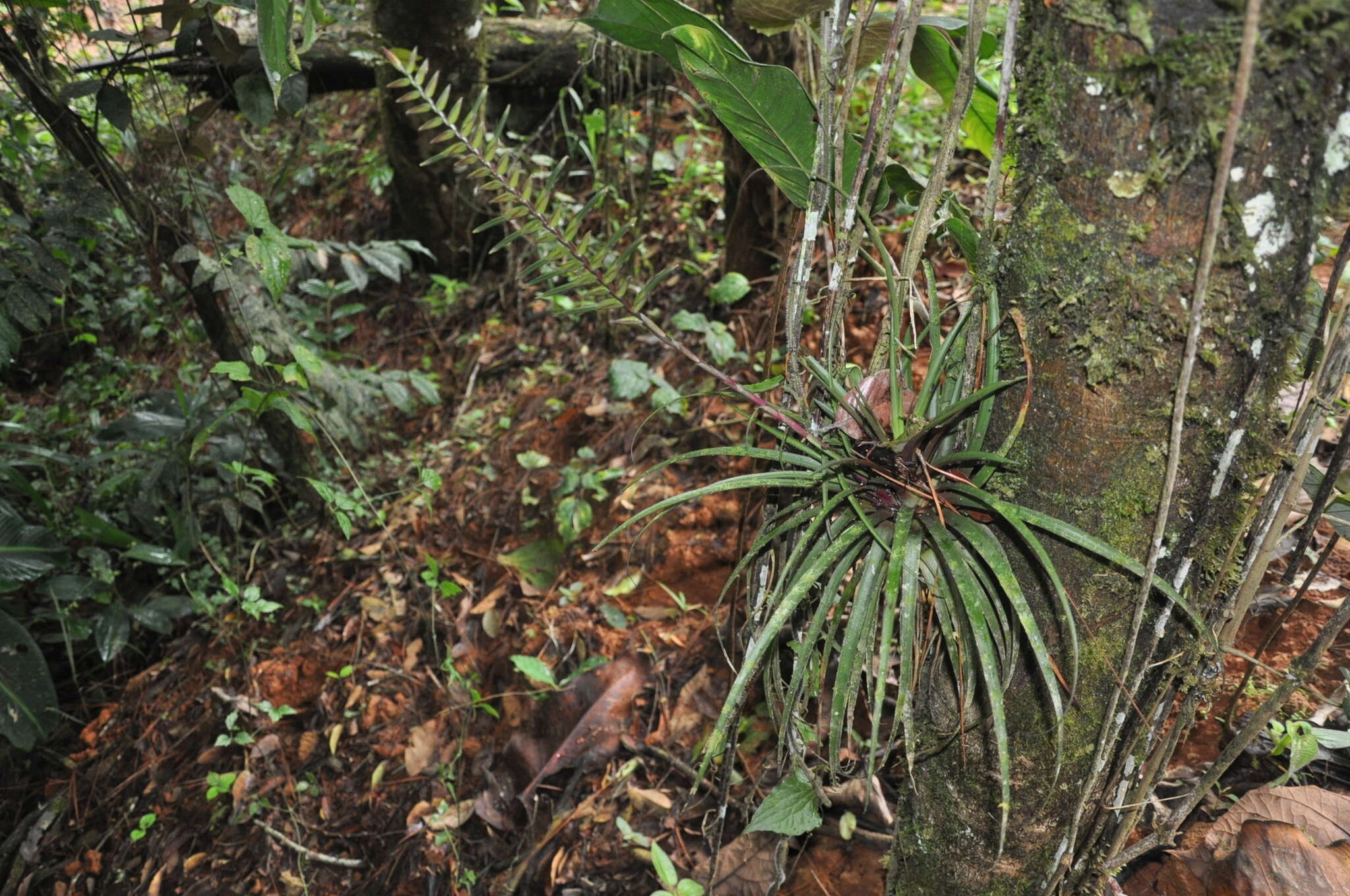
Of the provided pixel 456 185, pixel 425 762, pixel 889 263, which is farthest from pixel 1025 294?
pixel 456 185

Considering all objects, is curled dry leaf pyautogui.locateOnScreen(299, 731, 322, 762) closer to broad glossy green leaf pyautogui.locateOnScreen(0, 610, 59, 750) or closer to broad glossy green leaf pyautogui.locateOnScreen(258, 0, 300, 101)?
broad glossy green leaf pyautogui.locateOnScreen(0, 610, 59, 750)

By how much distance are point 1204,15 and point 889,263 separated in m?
0.40

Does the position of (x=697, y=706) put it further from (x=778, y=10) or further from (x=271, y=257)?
(x=271, y=257)

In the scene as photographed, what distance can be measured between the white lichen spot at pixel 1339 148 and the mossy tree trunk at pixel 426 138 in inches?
103

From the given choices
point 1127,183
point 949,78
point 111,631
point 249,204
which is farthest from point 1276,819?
point 111,631

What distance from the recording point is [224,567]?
2.85 meters

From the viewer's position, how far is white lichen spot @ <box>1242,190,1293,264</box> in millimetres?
771

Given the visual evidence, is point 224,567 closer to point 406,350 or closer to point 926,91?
point 406,350

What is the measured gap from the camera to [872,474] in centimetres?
101

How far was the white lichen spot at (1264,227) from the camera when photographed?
2.53 feet

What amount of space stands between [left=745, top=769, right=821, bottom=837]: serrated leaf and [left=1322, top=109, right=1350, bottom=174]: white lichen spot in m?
1.03

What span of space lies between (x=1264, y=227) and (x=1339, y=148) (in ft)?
0.30

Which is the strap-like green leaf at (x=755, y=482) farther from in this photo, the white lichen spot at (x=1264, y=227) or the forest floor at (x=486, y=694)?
the white lichen spot at (x=1264, y=227)

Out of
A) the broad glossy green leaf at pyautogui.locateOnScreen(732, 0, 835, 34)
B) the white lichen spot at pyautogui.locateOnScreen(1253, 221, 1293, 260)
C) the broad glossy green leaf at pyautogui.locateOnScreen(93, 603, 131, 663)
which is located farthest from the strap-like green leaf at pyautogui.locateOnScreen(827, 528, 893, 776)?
the broad glossy green leaf at pyautogui.locateOnScreen(93, 603, 131, 663)
